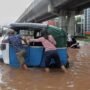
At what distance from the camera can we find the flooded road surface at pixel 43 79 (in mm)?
9945

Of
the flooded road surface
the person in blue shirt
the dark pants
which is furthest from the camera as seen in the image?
the person in blue shirt

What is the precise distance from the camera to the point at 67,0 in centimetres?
4066

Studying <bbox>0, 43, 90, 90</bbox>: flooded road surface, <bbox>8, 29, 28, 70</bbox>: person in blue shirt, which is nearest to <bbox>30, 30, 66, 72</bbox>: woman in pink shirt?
<bbox>0, 43, 90, 90</bbox>: flooded road surface

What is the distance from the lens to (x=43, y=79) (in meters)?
11.4

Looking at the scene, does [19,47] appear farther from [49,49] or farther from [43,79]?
[43,79]

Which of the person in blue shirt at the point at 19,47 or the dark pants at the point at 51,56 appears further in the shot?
the person in blue shirt at the point at 19,47

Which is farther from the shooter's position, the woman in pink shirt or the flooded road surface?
the woman in pink shirt

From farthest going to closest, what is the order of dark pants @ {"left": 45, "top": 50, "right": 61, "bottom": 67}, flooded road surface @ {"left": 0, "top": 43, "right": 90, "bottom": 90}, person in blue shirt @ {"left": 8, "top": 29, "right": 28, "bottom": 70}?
person in blue shirt @ {"left": 8, "top": 29, "right": 28, "bottom": 70} < dark pants @ {"left": 45, "top": 50, "right": 61, "bottom": 67} < flooded road surface @ {"left": 0, "top": 43, "right": 90, "bottom": 90}

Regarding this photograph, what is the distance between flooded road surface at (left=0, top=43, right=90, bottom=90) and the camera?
9945 mm

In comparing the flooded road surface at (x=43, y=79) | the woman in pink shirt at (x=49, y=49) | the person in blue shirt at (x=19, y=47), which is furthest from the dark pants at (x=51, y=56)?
the person in blue shirt at (x=19, y=47)

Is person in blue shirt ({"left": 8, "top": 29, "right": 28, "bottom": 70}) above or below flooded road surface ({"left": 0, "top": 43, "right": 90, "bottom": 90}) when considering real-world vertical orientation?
above

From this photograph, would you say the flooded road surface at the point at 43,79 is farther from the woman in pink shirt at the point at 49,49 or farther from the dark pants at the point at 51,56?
the dark pants at the point at 51,56

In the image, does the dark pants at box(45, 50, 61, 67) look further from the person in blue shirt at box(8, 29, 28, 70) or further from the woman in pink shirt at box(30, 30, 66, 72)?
the person in blue shirt at box(8, 29, 28, 70)

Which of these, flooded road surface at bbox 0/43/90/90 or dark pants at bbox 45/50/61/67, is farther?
dark pants at bbox 45/50/61/67
